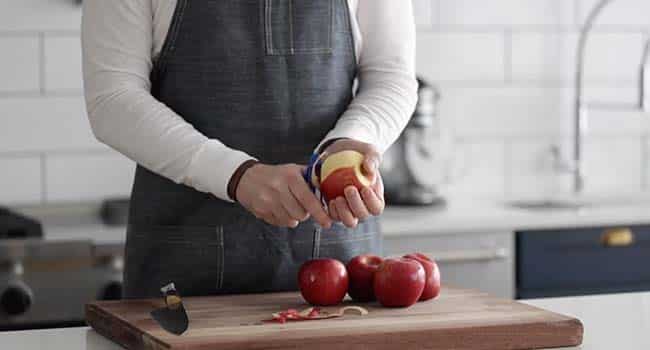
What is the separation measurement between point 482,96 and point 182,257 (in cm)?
163

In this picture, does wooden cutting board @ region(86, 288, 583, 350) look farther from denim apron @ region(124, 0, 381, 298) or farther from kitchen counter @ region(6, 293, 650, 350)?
denim apron @ region(124, 0, 381, 298)

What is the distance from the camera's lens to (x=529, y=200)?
3363 mm

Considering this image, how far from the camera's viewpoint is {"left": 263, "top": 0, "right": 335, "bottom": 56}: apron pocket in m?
1.86

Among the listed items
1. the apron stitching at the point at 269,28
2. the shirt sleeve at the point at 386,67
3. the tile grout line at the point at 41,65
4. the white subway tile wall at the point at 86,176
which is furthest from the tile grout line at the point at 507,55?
the apron stitching at the point at 269,28

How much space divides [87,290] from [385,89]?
38.9 inches

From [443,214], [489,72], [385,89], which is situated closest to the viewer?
[385,89]

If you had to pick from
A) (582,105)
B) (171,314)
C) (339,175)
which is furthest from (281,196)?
(582,105)

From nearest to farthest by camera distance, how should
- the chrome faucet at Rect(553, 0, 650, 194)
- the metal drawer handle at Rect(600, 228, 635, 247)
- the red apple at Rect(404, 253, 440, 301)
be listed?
the red apple at Rect(404, 253, 440, 301) < the metal drawer handle at Rect(600, 228, 635, 247) < the chrome faucet at Rect(553, 0, 650, 194)

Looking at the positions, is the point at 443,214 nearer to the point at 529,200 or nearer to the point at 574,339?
the point at 529,200

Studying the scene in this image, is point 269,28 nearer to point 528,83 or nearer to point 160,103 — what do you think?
point 160,103

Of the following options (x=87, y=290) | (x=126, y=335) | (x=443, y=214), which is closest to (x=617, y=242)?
(x=443, y=214)

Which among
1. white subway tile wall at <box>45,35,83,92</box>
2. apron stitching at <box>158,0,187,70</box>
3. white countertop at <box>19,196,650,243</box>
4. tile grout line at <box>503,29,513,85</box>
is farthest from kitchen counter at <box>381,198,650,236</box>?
apron stitching at <box>158,0,187,70</box>

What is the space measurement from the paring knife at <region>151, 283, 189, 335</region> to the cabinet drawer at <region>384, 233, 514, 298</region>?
127cm

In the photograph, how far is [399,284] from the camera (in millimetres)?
1606
